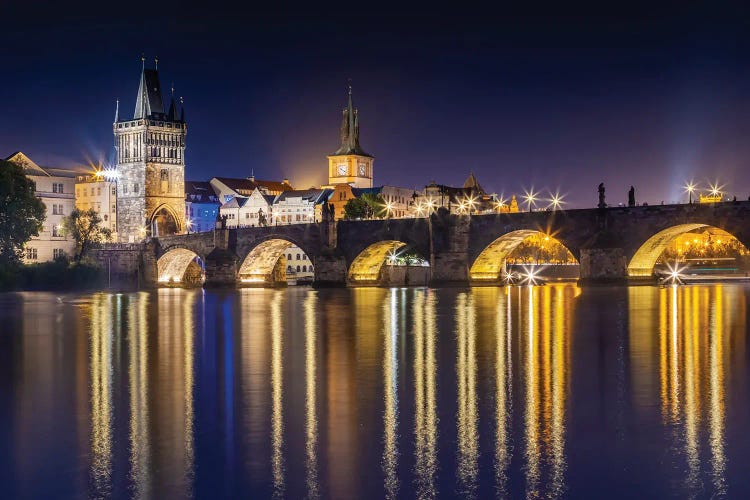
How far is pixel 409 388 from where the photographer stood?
2261 cm

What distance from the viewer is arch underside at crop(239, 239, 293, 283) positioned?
288 feet

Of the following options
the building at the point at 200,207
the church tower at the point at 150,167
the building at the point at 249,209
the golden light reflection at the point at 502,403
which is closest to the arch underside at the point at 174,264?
the church tower at the point at 150,167

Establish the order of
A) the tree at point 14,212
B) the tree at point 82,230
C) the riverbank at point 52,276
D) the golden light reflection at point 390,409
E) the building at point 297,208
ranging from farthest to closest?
the building at point 297,208 → the tree at point 82,230 → the riverbank at point 52,276 → the tree at point 14,212 → the golden light reflection at point 390,409

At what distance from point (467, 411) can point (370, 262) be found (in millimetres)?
61719

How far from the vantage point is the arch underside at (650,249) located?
2425 inches

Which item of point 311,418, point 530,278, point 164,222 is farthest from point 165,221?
point 311,418

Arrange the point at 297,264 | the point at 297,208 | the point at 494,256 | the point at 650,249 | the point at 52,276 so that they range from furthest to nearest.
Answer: the point at 297,208 < the point at 297,264 < the point at 52,276 < the point at 494,256 < the point at 650,249

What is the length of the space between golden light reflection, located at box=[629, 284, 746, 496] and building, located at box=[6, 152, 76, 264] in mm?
67000

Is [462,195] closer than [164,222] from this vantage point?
No

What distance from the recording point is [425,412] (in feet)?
63.6

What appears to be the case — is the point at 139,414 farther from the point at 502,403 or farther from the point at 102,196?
the point at 102,196

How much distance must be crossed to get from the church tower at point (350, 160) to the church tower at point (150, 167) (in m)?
45.3

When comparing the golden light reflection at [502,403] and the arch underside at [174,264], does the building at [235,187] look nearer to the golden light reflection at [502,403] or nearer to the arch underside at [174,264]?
the arch underside at [174,264]

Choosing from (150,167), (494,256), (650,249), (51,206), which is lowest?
(494,256)
